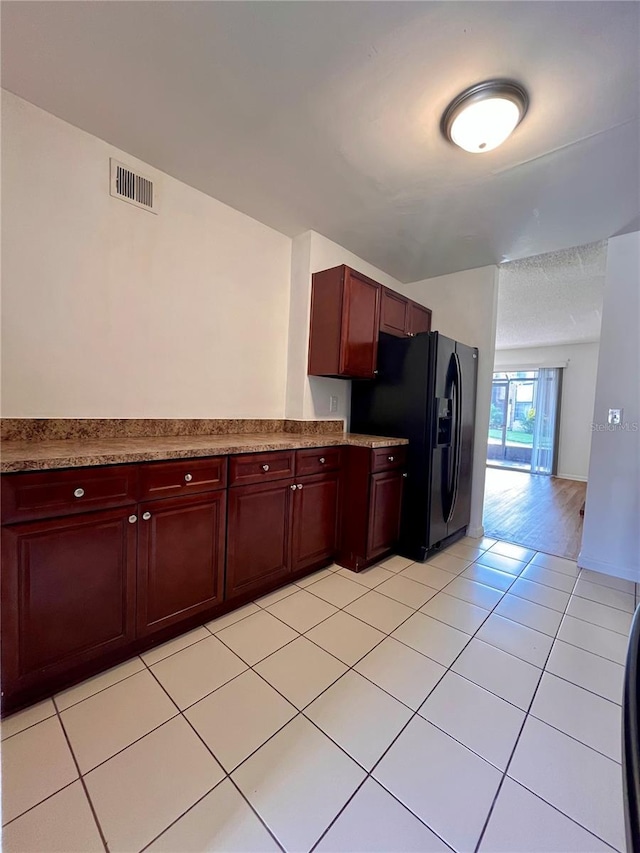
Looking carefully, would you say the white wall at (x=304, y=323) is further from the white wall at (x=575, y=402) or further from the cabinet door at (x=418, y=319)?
the white wall at (x=575, y=402)

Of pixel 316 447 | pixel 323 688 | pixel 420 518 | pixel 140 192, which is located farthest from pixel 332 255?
pixel 323 688

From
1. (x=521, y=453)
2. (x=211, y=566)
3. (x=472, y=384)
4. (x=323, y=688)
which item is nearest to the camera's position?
(x=323, y=688)

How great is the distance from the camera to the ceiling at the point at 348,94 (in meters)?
1.23

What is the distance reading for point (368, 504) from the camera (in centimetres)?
239

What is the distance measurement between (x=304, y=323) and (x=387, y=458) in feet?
4.06

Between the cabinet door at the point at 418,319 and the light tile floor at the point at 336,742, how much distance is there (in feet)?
7.96

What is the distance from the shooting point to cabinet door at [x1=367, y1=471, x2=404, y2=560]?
2.43 metres

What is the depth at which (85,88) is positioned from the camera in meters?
1.54

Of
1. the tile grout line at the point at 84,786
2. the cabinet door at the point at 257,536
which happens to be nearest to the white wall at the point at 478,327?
the cabinet door at the point at 257,536

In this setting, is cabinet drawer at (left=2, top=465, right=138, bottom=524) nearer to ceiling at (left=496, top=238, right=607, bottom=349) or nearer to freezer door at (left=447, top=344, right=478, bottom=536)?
freezer door at (left=447, top=344, right=478, bottom=536)

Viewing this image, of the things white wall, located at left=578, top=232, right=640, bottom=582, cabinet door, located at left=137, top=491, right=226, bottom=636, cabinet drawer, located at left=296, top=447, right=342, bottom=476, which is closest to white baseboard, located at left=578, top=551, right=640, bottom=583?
white wall, located at left=578, top=232, right=640, bottom=582

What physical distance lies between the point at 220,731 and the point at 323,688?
1.35 ft

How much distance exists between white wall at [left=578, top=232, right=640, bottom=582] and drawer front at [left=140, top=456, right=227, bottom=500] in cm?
284

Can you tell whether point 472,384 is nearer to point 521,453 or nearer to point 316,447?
point 316,447
